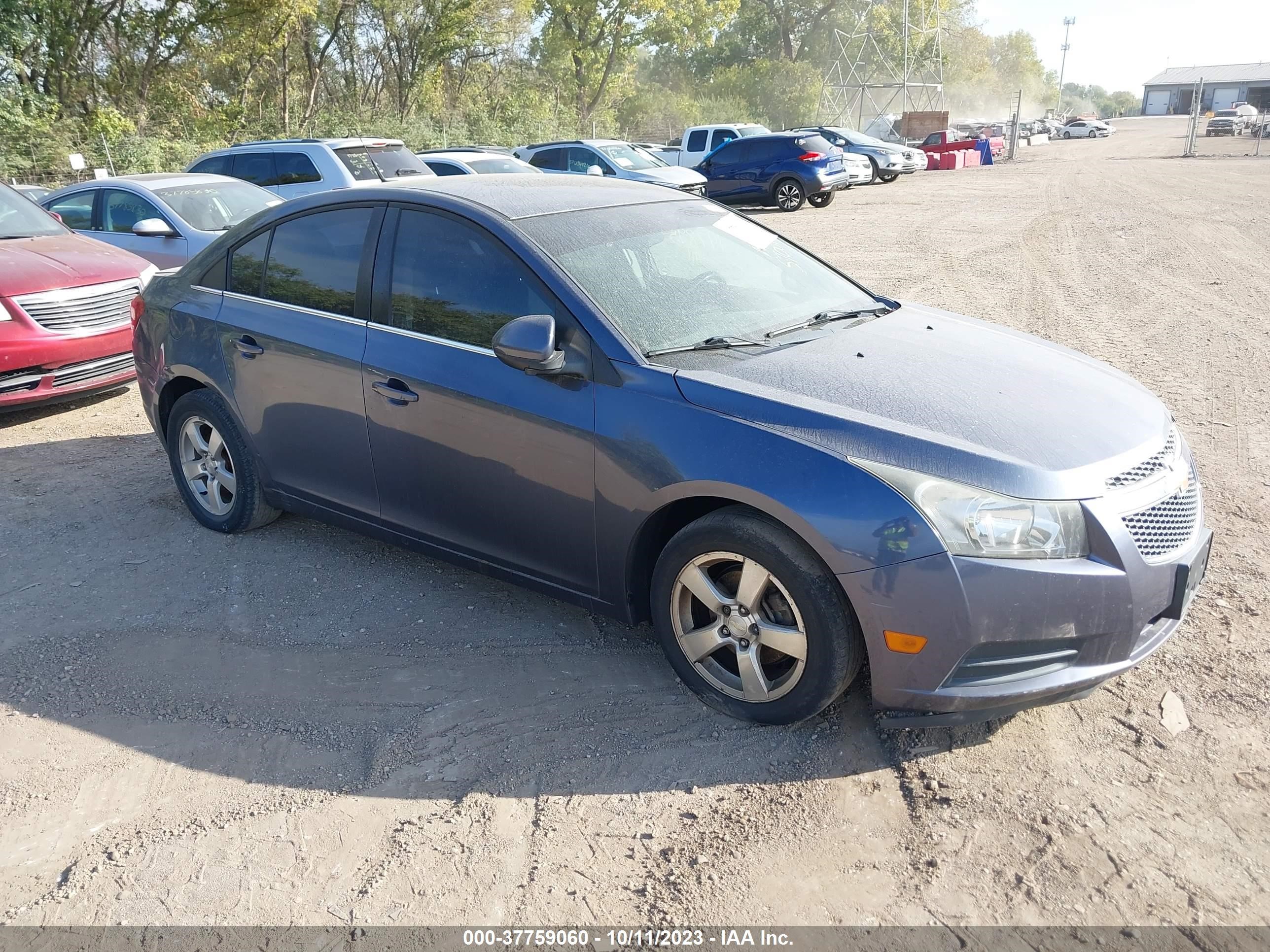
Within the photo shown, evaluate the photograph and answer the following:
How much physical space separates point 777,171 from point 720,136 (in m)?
6.40

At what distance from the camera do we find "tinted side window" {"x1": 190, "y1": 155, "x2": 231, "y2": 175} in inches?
519

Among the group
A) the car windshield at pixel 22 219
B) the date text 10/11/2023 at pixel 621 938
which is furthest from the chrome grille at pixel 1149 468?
the car windshield at pixel 22 219

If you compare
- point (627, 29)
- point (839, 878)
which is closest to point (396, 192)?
point (839, 878)

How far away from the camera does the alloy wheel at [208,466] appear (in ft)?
16.3

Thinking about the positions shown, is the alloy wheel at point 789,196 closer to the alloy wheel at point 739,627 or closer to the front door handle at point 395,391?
the front door handle at point 395,391

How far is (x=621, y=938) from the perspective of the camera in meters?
2.54

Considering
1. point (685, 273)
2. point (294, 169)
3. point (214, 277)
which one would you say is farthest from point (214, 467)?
point (294, 169)

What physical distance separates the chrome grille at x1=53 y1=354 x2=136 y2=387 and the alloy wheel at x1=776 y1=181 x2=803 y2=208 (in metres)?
16.7

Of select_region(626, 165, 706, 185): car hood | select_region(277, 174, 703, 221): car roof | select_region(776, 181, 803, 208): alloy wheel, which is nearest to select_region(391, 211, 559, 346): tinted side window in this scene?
select_region(277, 174, 703, 221): car roof

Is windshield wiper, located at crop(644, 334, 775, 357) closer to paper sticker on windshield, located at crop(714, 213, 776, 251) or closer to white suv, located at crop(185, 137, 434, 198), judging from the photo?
paper sticker on windshield, located at crop(714, 213, 776, 251)

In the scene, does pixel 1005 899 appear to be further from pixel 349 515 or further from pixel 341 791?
pixel 349 515

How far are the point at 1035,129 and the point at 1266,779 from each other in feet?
236

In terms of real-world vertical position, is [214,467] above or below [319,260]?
below

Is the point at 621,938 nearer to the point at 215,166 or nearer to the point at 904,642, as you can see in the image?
the point at 904,642
